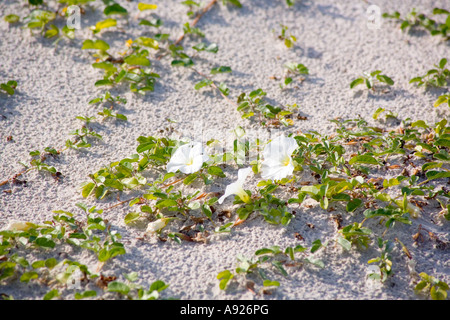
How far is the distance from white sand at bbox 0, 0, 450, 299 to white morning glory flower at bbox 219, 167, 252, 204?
10cm

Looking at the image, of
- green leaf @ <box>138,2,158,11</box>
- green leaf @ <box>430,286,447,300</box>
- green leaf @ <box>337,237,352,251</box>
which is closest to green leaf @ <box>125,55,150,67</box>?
green leaf @ <box>138,2,158,11</box>

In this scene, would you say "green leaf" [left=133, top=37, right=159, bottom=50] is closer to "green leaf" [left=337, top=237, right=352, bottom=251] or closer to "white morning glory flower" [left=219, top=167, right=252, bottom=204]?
"white morning glory flower" [left=219, top=167, right=252, bottom=204]

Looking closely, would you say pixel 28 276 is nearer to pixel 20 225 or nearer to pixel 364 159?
pixel 20 225

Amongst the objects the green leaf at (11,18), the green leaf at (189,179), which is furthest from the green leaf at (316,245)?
the green leaf at (11,18)

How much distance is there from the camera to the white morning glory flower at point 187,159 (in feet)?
5.78

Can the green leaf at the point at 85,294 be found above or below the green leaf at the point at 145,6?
below

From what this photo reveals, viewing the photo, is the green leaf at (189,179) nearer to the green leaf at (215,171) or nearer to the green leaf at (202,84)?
the green leaf at (215,171)

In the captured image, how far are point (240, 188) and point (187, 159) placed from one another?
0.83ft

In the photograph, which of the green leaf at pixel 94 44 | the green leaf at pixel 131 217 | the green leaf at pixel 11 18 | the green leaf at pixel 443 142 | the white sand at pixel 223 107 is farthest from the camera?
the green leaf at pixel 11 18

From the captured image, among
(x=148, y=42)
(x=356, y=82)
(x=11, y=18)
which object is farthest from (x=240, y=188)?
(x=11, y=18)

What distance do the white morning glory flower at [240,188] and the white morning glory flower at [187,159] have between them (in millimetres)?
148

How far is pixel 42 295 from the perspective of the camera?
1.47m

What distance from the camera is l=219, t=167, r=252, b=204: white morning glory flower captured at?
66.6 inches

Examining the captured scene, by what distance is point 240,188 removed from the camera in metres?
1.71
